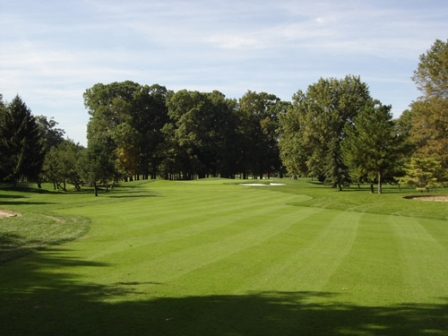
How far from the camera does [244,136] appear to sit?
100938 mm

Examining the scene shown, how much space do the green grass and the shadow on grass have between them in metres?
0.02

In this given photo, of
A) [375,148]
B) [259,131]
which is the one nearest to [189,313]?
[375,148]

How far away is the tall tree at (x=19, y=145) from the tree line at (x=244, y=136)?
0.45 feet

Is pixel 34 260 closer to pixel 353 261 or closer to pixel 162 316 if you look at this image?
pixel 162 316

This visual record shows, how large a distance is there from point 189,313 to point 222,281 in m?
1.96

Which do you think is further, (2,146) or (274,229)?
(2,146)

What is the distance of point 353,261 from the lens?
34.3 feet

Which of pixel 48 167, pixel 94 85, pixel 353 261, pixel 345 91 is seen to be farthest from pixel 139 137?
pixel 353 261

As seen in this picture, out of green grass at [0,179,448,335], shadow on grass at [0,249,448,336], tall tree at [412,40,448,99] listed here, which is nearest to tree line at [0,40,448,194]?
tall tree at [412,40,448,99]

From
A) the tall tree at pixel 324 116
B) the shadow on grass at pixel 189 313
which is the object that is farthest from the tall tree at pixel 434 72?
the shadow on grass at pixel 189 313

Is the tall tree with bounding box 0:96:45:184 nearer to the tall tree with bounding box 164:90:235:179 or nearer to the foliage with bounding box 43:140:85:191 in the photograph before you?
the foliage with bounding box 43:140:85:191

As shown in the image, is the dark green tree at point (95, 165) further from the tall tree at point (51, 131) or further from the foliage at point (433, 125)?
the tall tree at point (51, 131)

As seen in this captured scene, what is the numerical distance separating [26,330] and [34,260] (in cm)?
516

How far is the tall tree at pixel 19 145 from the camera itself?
5628 cm
